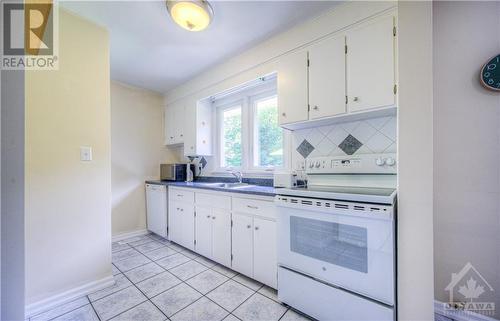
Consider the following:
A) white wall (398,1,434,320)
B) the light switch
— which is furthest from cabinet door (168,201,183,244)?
white wall (398,1,434,320)

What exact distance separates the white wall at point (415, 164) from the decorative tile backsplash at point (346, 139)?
0.53 meters

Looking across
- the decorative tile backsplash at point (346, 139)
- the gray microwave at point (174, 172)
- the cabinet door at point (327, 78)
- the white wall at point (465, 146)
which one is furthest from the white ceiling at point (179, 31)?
the gray microwave at point (174, 172)

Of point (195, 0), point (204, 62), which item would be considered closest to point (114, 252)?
point (204, 62)

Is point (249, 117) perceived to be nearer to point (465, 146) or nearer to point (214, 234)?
point (214, 234)

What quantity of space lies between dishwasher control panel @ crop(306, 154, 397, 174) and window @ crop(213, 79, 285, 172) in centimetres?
53

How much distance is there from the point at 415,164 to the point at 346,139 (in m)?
0.77

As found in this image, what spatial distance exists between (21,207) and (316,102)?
6.14 ft

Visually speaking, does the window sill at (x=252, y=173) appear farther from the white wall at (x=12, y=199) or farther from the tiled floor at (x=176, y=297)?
the white wall at (x=12, y=199)

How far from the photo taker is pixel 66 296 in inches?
65.6

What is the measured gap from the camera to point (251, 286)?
73.1 inches

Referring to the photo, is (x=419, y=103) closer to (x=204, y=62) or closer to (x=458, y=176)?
(x=458, y=176)

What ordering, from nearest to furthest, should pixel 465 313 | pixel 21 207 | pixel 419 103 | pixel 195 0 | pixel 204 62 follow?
pixel 21 207
pixel 419 103
pixel 465 313
pixel 195 0
pixel 204 62

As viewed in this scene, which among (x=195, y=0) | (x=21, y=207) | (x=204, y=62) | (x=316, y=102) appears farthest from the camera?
(x=204, y=62)

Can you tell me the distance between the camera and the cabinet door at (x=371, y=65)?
1.45 meters
